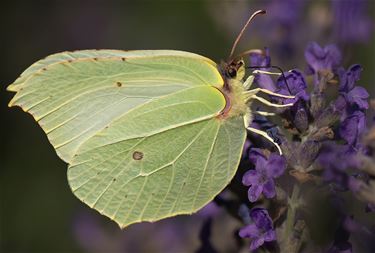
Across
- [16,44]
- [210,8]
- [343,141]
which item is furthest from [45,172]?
[343,141]

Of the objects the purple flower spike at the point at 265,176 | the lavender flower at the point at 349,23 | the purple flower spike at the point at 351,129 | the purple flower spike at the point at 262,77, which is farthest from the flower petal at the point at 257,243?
the lavender flower at the point at 349,23

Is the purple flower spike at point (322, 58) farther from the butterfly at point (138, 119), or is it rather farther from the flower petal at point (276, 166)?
the flower petal at point (276, 166)

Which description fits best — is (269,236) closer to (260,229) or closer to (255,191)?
(260,229)

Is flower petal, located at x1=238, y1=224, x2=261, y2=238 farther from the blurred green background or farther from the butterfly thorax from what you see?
the blurred green background

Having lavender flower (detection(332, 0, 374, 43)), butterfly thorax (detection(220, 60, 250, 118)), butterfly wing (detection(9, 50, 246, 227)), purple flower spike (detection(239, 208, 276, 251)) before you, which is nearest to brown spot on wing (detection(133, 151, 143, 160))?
butterfly wing (detection(9, 50, 246, 227))

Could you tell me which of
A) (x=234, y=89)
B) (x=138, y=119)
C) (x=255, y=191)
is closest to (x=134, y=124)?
(x=138, y=119)

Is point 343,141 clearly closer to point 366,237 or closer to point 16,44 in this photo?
point 366,237
